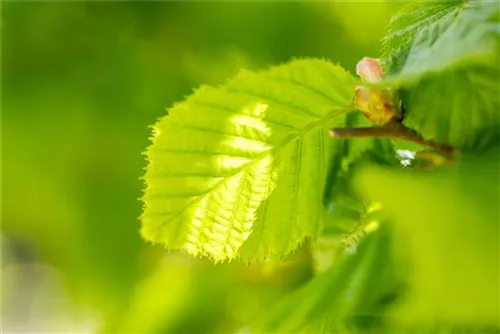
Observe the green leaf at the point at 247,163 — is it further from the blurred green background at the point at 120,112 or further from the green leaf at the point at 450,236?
the blurred green background at the point at 120,112

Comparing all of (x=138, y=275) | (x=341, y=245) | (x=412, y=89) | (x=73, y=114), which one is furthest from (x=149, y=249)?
(x=412, y=89)

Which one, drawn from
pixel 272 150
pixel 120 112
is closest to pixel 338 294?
pixel 272 150

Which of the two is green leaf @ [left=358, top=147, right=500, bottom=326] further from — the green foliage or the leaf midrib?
the leaf midrib

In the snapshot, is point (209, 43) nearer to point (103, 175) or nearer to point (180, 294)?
point (103, 175)

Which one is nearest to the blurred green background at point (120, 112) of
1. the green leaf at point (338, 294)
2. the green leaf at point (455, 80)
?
the green leaf at point (338, 294)

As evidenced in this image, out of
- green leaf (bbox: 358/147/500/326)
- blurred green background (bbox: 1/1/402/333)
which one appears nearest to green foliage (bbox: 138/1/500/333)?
green leaf (bbox: 358/147/500/326)

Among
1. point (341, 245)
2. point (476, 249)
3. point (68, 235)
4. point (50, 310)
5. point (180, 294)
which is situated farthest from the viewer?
point (50, 310)
